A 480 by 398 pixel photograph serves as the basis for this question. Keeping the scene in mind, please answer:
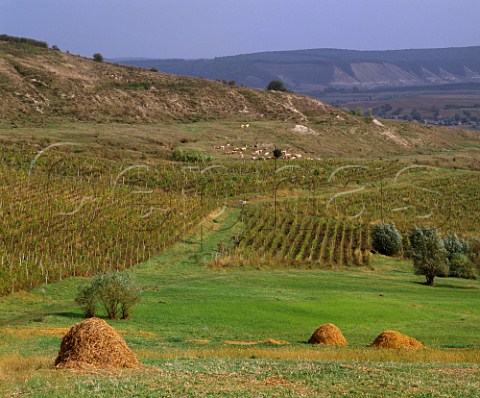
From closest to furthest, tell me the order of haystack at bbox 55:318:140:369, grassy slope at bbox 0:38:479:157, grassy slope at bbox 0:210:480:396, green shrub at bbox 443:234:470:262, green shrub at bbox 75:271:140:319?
1. grassy slope at bbox 0:210:480:396
2. haystack at bbox 55:318:140:369
3. green shrub at bbox 75:271:140:319
4. green shrub at bbox 443:234:470:262
5. grassy slope at bbox 0:38:479:157

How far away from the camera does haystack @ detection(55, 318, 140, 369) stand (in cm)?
2198

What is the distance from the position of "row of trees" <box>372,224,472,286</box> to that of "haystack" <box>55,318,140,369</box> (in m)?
34.7

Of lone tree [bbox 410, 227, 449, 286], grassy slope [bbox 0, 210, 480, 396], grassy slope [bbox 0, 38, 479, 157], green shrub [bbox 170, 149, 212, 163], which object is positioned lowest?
grassy slope [bbox 0, 210, 480, 396]

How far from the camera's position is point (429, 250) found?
5588 cm

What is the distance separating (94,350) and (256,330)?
1430 centimetres

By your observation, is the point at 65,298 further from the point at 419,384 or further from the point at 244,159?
the point at 244,159

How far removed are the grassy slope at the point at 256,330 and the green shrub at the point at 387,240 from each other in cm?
197

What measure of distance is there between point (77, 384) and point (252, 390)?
425 centimetres

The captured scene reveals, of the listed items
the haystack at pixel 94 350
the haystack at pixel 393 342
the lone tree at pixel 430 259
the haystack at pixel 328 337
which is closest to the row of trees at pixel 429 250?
the lone tree at pixel 430 259

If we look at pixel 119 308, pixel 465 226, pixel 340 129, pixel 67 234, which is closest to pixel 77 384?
pixel 119 308

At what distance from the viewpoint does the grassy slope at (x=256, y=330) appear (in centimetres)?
1983

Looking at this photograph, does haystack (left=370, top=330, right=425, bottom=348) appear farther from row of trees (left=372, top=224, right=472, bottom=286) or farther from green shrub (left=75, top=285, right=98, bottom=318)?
row of trees (left=372, top=224, right=472, bottom=286)

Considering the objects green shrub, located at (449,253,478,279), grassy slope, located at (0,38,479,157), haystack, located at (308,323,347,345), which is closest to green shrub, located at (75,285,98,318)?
haystack, located at (308,323,347,345)

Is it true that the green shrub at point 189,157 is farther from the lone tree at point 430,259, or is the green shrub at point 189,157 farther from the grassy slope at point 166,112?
the lone tree at point 430,259
